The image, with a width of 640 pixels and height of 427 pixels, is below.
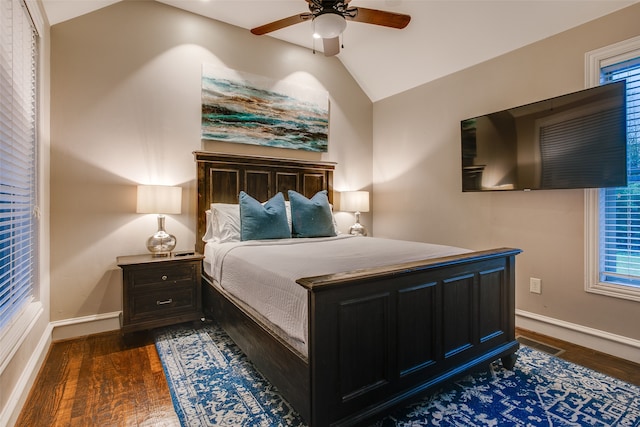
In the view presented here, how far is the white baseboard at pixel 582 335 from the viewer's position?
8.05 feet

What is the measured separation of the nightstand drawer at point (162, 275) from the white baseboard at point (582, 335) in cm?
314

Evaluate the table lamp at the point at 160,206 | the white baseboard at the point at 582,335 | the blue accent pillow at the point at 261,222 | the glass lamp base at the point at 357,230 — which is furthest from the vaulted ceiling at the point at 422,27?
the white baseboard at the point at 582,335

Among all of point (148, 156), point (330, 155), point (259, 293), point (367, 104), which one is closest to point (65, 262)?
point (148, 156)

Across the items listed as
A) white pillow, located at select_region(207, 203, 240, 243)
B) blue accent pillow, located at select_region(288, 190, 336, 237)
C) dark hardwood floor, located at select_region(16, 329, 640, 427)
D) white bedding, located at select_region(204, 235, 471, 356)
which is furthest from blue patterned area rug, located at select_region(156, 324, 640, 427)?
blue accent pillow, located at select_region(288, 190, 336, 237)

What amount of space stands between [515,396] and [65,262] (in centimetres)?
358

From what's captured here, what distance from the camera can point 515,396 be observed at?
1929 mm

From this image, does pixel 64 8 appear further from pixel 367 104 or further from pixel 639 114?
pixel 639 114

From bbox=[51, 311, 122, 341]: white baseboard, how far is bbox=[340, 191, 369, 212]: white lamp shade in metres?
2.81

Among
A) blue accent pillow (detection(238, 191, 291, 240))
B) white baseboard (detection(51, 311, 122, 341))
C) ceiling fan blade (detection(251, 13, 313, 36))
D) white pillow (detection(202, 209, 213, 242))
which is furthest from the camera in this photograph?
white pillow (detection(202, 209, 213, 242))

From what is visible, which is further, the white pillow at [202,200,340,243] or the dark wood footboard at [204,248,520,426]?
the white pillow at [202,200,340,243]

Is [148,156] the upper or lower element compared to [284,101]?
lower

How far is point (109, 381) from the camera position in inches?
83.8

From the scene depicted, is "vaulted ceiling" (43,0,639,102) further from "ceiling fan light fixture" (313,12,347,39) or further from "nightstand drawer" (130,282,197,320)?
"nightstand drawer" (130,282,197,320)

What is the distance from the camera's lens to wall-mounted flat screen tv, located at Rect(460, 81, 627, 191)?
8.07 ft
